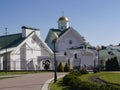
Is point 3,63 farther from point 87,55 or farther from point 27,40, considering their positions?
point 87,55

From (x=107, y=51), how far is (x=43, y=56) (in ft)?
54.3

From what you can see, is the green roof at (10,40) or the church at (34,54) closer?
the church at (34,54)

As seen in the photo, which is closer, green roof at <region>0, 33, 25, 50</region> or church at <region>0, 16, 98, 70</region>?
church at <region>0, 16, 98, 70</region>

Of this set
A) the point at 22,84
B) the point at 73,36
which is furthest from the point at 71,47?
Answer: the point at 22,84

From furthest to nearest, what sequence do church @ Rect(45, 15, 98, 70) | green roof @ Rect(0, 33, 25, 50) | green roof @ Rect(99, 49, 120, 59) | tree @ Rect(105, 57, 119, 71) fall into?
green roof @ Rect(99, 49, 120, 59)
church @ Rect(45, 15, 98, 70)
green roof @ Rect(0, 33, 25, 50)
tree @ Rect(105, 57, 119, 71)

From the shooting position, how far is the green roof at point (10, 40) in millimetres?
57688

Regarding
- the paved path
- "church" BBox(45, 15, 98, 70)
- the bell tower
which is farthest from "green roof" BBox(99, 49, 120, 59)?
the paved path

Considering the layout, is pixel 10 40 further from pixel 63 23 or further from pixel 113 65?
pixel 113 65

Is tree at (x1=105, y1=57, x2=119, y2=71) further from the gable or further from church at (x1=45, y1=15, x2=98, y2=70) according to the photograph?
the gable

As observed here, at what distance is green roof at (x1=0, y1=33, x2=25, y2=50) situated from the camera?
189ft

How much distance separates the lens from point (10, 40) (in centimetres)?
6019

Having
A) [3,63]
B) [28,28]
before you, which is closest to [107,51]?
[28,28]

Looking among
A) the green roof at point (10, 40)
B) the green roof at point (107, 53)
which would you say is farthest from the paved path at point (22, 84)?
the green roof at point (107, 53)

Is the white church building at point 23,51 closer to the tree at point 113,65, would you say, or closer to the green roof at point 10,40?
the green roof at point 10,40
